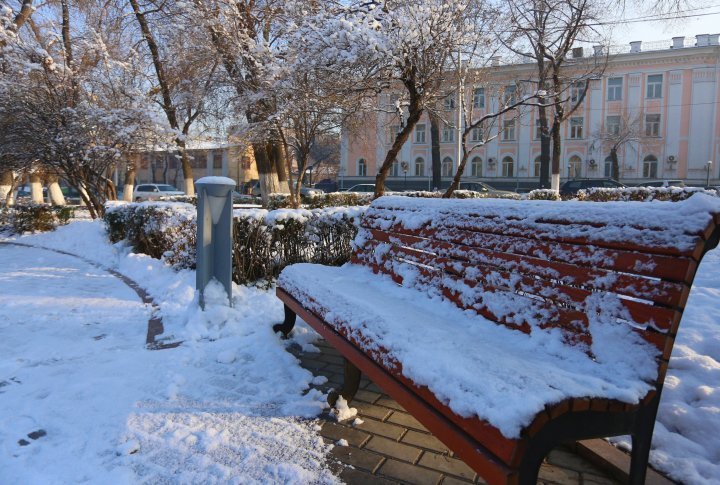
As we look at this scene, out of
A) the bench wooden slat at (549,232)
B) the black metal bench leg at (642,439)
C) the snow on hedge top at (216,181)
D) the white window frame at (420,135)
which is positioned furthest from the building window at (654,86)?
the black metal bench leg at (642,439)

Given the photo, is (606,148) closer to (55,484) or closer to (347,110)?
(347,110)

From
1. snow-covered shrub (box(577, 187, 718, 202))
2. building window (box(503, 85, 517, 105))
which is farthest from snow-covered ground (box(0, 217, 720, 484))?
building window (box(503, 85, 517, 105))

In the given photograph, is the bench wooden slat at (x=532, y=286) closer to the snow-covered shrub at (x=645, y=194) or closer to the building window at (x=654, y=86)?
the snow-covered shrub at (x=645, y=194)

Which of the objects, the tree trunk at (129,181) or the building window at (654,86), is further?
the building window at (654,86)

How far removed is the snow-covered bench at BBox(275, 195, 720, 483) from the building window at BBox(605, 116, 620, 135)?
4117 centimetres

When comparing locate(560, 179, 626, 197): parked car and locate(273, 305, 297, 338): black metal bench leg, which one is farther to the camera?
locate(560, 179, 626, 197): parked car

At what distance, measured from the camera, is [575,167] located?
41.7 meters

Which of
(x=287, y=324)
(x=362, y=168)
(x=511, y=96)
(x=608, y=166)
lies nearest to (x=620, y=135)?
(x=608, y=166)

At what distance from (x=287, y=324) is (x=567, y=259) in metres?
2.49

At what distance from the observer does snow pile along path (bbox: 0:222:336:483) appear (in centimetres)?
230

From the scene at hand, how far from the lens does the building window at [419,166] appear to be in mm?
45969

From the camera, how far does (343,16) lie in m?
9.37

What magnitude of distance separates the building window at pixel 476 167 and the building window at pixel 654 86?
13.9 metres

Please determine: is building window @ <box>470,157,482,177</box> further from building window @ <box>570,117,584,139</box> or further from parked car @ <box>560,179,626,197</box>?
parked car @ <box>560,179,626,197</box>
